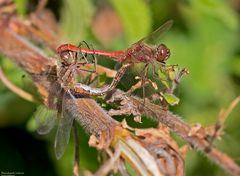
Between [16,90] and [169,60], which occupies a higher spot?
[169,60]

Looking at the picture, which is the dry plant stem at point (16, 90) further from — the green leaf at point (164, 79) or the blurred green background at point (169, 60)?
the green leaf at point (164, 79)

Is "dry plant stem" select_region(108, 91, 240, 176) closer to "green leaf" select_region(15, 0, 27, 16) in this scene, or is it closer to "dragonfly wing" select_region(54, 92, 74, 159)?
"dragonfly wing" select_region(54, 92, 74, 159)

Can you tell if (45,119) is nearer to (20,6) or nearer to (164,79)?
(164,79)

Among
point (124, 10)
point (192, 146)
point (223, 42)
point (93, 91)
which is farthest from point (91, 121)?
point (223, 42)

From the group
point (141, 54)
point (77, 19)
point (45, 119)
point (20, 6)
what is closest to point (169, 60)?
point (77, 19)

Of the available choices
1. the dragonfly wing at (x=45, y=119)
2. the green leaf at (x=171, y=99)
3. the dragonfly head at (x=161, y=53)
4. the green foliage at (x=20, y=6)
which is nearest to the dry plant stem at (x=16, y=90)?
the dragonfly wing at (x=45, y=119)

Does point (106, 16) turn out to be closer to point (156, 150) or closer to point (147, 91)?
point (147, 91)

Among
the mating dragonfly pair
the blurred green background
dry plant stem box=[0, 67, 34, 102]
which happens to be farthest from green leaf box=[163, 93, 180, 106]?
the blurred green background

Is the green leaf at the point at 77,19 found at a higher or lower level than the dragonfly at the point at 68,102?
higher
